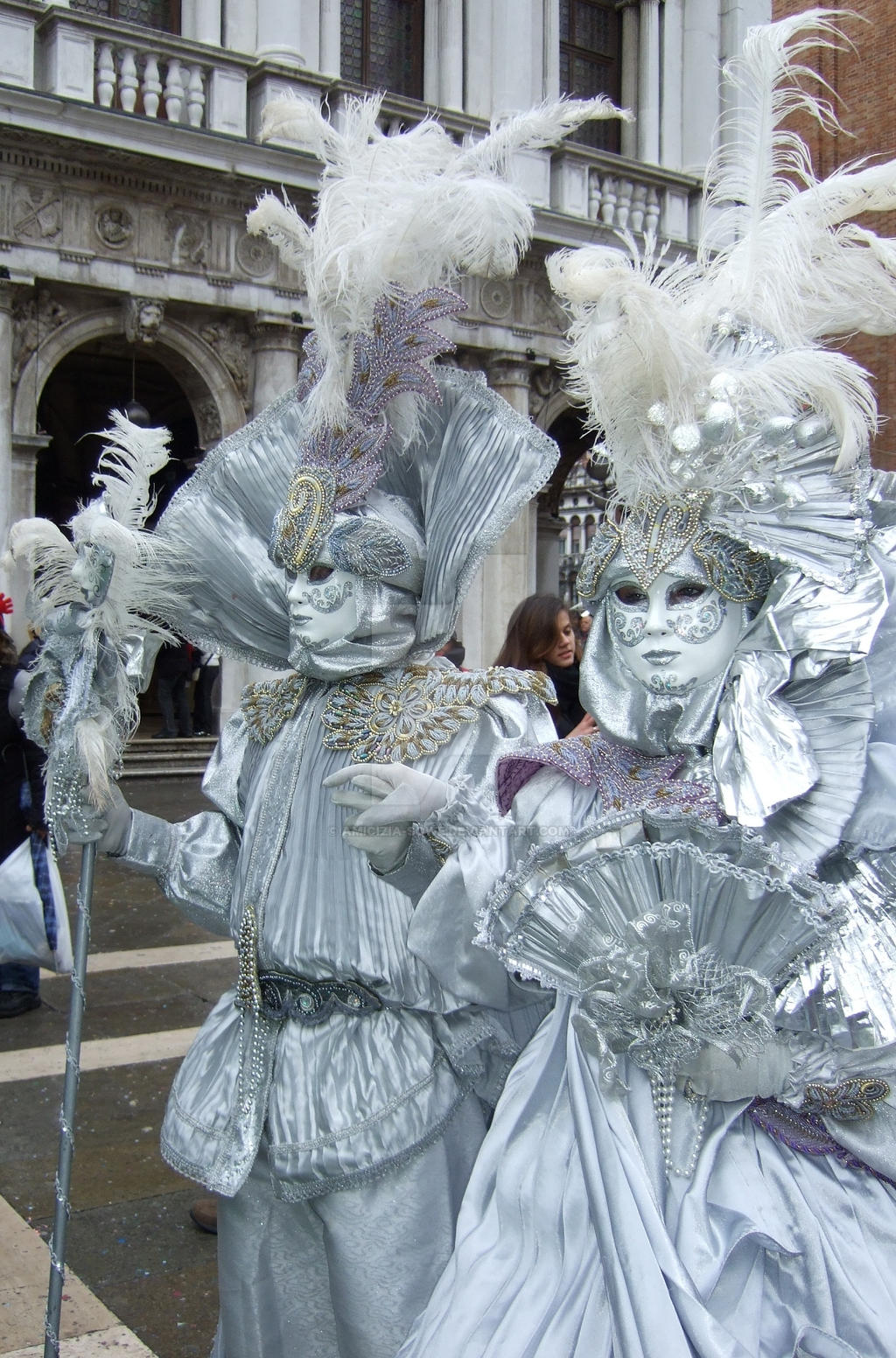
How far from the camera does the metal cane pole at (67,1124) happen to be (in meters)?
2.43

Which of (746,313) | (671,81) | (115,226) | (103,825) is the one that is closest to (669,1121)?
(746,313)

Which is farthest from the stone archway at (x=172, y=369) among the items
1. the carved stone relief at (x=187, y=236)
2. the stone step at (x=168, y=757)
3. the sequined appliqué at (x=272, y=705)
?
the sequined appliqué at (x=272, y=705)

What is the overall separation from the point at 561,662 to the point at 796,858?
10.5 feet

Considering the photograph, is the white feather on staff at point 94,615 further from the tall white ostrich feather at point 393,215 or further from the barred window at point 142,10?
the barred window at point 142,10

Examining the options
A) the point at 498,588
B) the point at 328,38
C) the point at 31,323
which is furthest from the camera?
the point at 498,588

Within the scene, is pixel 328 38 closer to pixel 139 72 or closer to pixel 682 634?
pixel 139 72

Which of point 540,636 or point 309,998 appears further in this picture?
point 540,636

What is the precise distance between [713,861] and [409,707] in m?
1.13

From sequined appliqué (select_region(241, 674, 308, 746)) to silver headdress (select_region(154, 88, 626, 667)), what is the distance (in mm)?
148

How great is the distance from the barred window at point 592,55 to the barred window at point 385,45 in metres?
1.95

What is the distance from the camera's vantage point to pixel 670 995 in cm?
170

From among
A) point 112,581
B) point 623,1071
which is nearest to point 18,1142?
point 112,581

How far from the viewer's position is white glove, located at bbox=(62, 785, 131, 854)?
2607 mm

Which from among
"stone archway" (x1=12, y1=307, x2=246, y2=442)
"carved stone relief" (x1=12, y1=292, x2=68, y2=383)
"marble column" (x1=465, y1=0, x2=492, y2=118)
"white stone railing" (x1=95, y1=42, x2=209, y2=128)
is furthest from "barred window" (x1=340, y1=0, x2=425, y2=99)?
"carved stone relief" (x1=12, y1=292, x2=68, y2=383)
